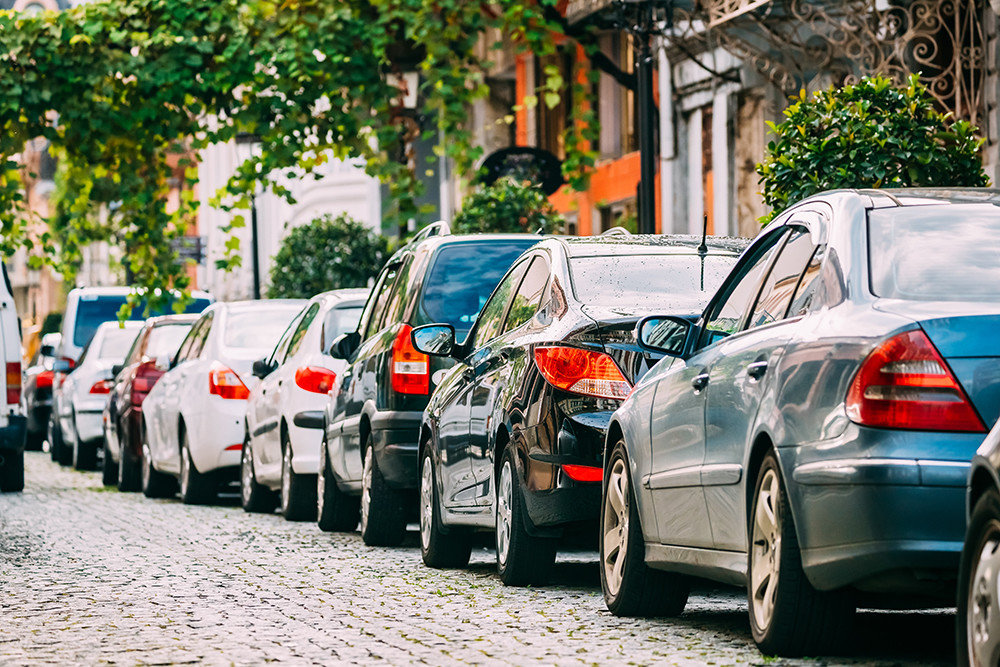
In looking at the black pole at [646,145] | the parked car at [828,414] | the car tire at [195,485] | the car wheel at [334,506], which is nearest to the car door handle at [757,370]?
the parked car at [828,414]

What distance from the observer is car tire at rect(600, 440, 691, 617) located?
29.0 ft

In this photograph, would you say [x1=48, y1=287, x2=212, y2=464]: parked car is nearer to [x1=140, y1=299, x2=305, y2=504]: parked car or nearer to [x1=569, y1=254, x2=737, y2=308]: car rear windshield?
[x1=140, y1=299, x2=305, y2=504]: parked car

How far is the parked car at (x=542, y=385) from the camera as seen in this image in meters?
9.80

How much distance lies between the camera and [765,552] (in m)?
7.31

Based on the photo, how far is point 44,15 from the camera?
71.7 ft

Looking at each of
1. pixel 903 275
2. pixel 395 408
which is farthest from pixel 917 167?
pixel 903 275

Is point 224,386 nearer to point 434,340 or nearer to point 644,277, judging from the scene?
point 434,340

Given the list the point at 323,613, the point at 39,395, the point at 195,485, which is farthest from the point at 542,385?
the point at 39,395

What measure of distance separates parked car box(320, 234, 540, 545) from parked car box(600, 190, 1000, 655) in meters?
4.21

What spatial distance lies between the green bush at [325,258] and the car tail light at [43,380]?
6714 millimetres

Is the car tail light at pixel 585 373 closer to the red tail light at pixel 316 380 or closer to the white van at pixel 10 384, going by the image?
the red tail light at pixel 316 380

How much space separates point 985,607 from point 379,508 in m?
7.80

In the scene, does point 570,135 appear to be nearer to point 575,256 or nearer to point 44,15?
point 44,15

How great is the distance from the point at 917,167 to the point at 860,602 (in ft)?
23.6
